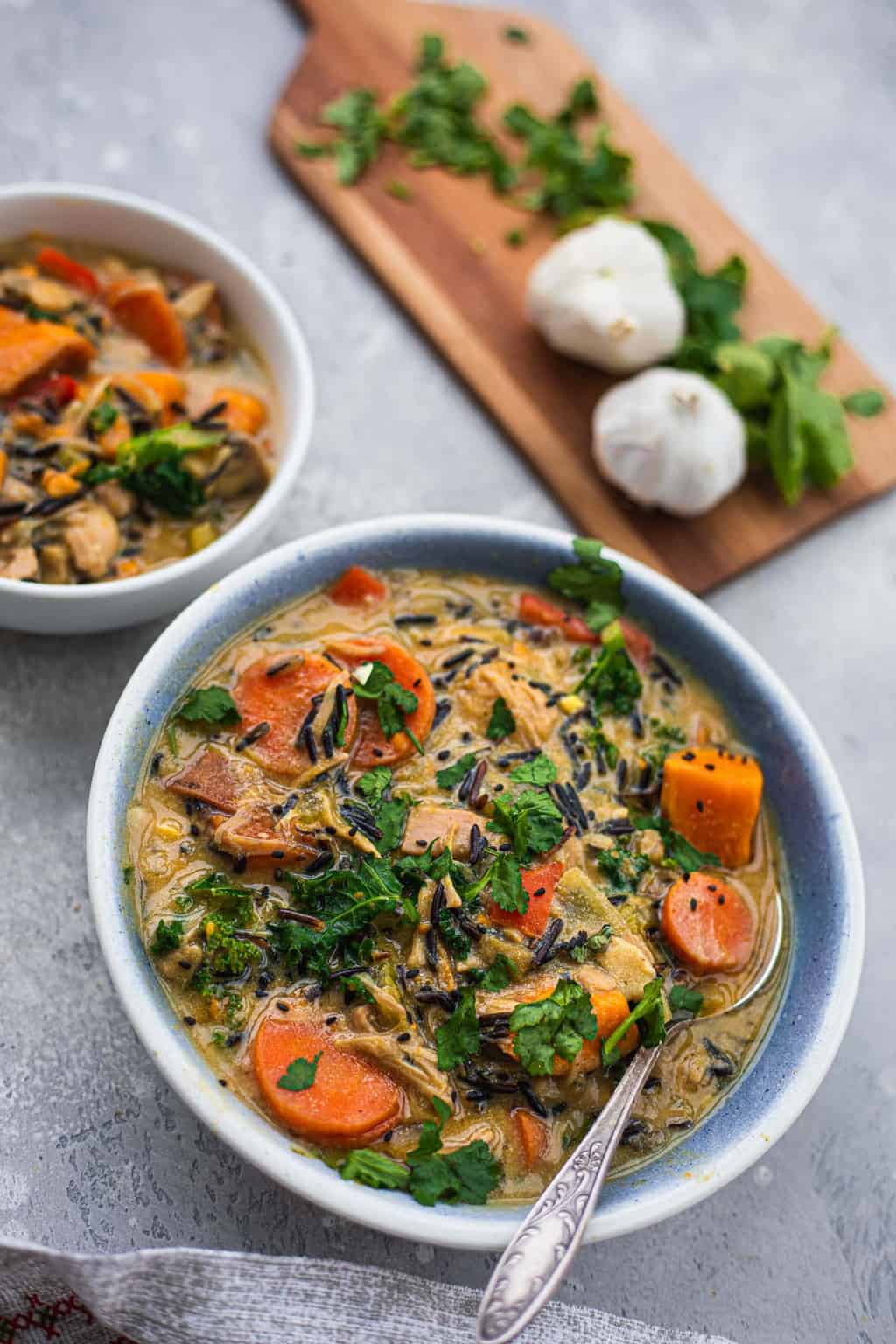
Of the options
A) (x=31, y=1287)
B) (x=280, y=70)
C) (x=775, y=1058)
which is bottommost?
(x=31, y=1287)

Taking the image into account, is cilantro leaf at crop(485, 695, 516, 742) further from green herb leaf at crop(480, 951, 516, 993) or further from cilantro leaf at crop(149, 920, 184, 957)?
cilantro leaf at crop(149, 920, 184, 957)

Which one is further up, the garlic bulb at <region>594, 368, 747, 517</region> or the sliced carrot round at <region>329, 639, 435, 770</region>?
the garlic bulb at <region>594, 368, 747, 517</region>

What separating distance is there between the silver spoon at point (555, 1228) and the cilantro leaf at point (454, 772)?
0.92 meters

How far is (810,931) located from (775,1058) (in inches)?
16.7

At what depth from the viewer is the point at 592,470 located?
16.9 ft

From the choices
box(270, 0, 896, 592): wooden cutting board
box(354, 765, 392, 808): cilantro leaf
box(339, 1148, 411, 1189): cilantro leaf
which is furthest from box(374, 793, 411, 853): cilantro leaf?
box(270, 0, 896, 592): wooden cutting board

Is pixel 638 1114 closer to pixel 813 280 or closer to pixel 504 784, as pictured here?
pixel 504 784

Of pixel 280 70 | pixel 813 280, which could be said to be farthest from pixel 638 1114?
pixel 280 70

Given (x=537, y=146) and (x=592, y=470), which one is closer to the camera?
(x=592, y=470)

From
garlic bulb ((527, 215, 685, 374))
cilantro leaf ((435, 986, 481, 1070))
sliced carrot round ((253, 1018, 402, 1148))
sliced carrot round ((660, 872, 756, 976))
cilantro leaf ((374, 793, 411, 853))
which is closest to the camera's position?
sliced carrot round ((253, 1018, 402, 1148))

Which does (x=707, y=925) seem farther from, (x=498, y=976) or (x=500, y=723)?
(x=500, y=723)

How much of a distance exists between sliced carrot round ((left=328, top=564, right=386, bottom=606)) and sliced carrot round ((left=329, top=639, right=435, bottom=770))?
15 cm

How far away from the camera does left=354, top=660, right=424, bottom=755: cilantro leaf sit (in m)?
3.81

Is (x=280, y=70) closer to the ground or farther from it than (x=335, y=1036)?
farther from it
